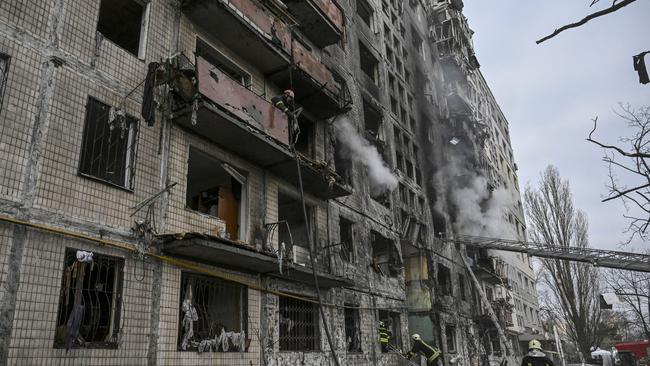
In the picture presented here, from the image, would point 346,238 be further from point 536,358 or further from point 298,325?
point 536,358

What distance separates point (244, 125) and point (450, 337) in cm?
1790

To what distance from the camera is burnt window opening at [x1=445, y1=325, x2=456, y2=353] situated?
76.5 feet

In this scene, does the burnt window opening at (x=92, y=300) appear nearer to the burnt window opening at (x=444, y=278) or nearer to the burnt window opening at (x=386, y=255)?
the burnt window opening at (x=386, y=255)

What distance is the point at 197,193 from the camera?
13.7 m

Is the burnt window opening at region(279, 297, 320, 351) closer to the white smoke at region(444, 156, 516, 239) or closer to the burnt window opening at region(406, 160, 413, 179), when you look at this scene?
the burnt window opening at region(406, 160, 413, 179)

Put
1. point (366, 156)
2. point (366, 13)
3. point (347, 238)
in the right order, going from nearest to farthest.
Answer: point (347, 238)
point (366, 156)
point (366, 13)

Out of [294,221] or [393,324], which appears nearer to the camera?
[294,221]

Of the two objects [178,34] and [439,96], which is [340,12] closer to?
[178,34]

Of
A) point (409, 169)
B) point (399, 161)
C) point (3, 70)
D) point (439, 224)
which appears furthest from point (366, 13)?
point (3, 70)

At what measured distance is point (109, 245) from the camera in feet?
27.0

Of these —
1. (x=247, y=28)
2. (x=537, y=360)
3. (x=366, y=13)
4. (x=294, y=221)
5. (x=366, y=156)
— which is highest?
(x=366, y=13)

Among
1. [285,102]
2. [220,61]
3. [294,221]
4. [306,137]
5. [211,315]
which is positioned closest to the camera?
[211,315]

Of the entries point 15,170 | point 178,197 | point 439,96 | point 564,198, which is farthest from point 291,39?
point 564,198

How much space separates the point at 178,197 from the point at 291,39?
7.17m
